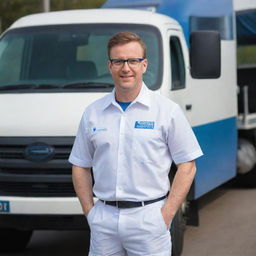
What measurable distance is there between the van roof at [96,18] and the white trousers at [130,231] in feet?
12.5

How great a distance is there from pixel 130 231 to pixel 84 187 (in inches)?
14.5

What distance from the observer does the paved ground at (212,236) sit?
7250mm

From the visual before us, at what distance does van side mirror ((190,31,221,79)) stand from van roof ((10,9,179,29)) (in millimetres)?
478

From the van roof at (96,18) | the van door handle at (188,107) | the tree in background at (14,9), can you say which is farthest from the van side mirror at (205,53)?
the tree in background at (14,9)

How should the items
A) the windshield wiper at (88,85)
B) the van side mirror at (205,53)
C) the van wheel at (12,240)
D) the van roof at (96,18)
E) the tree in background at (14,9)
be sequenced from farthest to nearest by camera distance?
the tree in background at (14,9)
the van roof at (96,18)
the van wheel at (12,240)
the van side mirror at (205,53)
the windshield wiper at (88,85)

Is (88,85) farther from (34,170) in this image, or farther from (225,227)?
(225,227)

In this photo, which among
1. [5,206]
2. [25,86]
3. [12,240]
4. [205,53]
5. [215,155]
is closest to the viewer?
[5,206]

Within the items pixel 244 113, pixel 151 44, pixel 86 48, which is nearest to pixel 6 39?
pixel 86 48

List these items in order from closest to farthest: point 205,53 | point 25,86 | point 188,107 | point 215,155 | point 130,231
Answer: point 130,231
point 25,86
point 205,53
point 188,107
point 215,155

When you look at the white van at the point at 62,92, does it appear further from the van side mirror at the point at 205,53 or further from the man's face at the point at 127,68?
the man's face at the point at 127,68

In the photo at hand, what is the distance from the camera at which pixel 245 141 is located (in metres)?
10.3

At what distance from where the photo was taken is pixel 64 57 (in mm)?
7188

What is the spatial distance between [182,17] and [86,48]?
7.27ft

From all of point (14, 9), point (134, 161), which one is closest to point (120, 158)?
point (134, 161)
